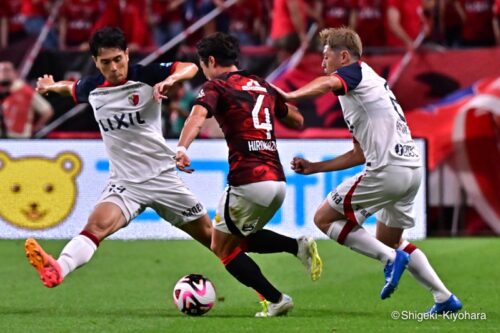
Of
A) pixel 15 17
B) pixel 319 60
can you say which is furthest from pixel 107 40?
pixel 15 17

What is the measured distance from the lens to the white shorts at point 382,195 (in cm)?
883

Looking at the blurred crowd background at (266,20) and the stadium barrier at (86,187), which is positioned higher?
the blurred crowd background at (266,20)

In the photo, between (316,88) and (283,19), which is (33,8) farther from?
(316,88)

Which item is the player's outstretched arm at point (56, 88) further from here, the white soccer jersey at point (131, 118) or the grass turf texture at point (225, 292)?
the grass turf texture at point (225, 292)

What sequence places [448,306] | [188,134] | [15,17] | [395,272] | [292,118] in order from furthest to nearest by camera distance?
[15,17], [292,118], [448,306], [395,272], [188,134]

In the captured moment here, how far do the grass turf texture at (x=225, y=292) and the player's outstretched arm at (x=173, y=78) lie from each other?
157 centimetres

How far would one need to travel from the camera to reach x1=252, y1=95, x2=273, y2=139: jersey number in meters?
8.59

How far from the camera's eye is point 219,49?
8.66m

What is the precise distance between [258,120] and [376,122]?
2.81ft

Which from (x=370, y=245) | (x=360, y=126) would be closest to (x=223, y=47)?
(x=360, y=126)

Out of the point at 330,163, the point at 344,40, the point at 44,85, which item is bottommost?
the point at 330,163

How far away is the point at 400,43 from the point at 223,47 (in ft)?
30.8

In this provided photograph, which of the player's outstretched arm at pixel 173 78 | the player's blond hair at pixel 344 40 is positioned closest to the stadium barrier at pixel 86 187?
the player's outstretched arm at pixel 173 78

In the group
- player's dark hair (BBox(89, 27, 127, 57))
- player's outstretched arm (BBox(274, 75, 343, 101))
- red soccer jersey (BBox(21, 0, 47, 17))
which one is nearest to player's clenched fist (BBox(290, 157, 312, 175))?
player's outstretched arm (BBox(274, 75, 343, 101))
